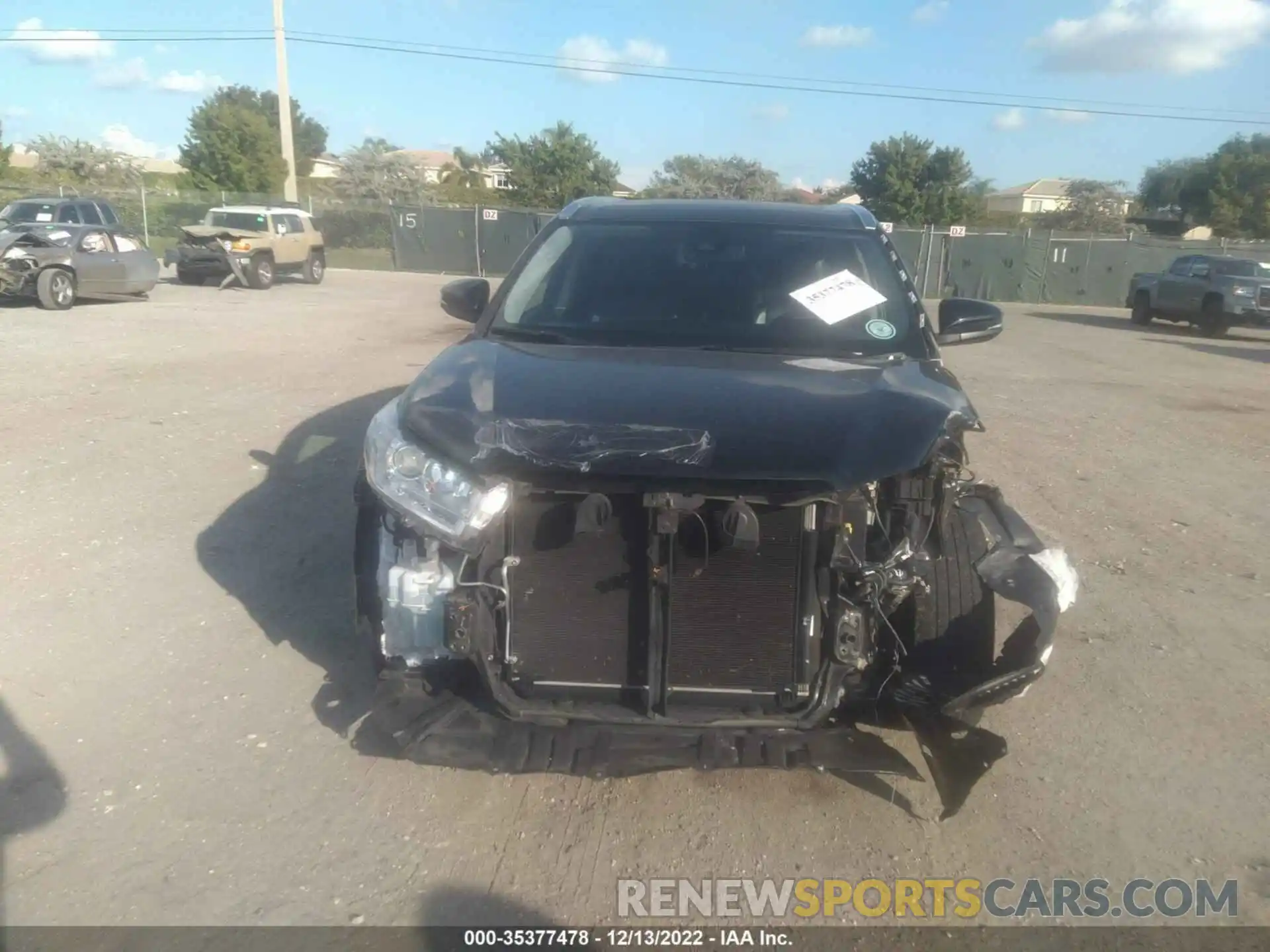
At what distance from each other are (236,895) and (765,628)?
5.31 ft

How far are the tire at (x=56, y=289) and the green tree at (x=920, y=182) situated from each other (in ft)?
124

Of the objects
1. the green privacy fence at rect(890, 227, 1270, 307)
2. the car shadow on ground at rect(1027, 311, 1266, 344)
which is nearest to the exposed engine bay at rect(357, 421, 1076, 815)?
the car shadow on ground at rect(1027, 311, 1266, 344)

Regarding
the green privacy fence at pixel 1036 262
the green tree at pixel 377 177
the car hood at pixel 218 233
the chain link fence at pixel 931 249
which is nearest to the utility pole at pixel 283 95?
the chain link fence at pixel 931 249

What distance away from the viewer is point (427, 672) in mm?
3080

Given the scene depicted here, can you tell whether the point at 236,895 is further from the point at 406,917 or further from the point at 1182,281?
the point at 1182,281

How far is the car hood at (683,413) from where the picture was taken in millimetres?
2828

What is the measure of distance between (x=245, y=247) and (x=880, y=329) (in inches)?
821

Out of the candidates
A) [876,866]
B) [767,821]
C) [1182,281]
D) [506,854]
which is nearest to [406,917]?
[506,854]

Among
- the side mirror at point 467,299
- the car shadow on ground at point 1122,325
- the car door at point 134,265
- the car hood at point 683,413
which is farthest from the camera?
the car shadow on ground at point 1122,325

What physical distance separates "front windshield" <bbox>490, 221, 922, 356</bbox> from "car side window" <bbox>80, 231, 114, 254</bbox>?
14.7 meters

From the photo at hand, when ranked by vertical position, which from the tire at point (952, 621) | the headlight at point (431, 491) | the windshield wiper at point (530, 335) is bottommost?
the tire at point (952, 621)

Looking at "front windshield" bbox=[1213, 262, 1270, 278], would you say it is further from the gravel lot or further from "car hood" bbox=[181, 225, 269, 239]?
"car hood" bbox=[181, 225, 269, 239]

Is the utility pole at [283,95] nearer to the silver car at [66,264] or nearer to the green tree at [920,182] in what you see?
the silver car at [66,264]

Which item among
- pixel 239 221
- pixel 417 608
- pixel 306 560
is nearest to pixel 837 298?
pixel 417 608
